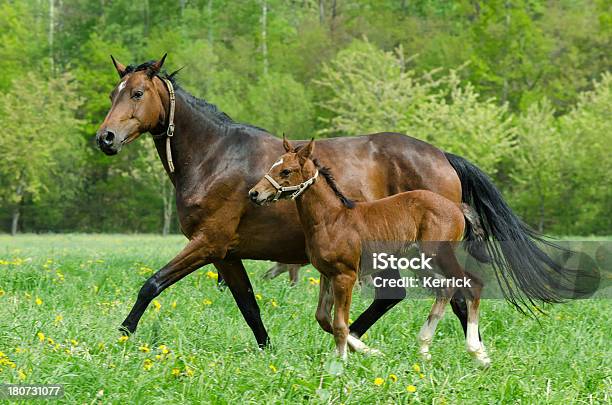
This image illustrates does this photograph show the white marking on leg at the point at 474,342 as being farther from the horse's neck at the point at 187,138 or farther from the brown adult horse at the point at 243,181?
the horse's neck at the point at 187,138

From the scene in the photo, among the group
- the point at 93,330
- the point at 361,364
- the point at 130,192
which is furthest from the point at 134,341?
the point at 130,192

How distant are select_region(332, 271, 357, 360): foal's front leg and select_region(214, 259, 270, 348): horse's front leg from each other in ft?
4.07

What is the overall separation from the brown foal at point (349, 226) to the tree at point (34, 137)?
138ft

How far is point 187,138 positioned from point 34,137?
42279mm

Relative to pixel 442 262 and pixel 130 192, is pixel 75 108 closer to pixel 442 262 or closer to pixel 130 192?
pixel 130 192

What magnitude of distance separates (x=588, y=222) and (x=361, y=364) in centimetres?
3891

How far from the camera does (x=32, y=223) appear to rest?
170ft

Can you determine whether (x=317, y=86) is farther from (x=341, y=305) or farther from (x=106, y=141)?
(x=341, y=305)

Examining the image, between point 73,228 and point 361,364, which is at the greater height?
point 361,364

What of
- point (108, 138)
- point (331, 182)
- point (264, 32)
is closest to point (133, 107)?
point (108, 138)

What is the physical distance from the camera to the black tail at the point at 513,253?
763 centimetres

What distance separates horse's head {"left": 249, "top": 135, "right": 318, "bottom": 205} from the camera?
6.48 m

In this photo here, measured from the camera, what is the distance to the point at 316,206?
21.9ft

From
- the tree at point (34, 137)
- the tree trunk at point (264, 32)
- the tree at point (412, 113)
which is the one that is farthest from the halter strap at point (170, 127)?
the tree trunk at point (264, 32)
